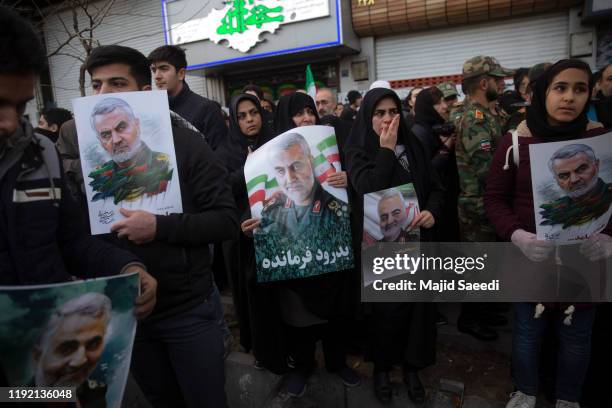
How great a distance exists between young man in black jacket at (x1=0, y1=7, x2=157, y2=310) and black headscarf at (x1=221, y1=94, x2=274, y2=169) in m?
1.59

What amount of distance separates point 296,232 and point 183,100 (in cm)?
179

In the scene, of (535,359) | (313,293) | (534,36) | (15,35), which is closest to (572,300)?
(535,359)

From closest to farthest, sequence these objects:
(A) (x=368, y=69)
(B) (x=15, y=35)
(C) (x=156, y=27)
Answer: (B) (x=15, y=35), (A) (x=368, y=69), (C) (x=156, y=27)

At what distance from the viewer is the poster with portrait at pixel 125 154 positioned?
1.47 metres

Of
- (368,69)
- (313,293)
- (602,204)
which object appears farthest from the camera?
(368,69)

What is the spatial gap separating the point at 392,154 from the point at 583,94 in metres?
0.93

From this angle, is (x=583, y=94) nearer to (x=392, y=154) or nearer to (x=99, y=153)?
(x=392, y=154)

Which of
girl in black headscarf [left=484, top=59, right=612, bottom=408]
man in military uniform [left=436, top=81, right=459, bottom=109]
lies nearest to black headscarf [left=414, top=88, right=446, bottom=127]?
man in military uniform [left=436, top=81, right=459, bottom=109]

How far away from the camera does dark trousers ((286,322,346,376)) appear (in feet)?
8.16

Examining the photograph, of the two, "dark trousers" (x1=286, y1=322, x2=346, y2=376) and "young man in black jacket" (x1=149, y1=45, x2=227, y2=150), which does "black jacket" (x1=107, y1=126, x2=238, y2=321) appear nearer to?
"dark trousers" (x1=286, y1=322, x2=346, y2=376)

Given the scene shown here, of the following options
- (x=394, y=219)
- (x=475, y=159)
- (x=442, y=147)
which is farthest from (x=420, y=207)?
(x=442, y=147)

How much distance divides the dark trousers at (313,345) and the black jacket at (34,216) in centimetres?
154

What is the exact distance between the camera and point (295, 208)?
210 centimetres

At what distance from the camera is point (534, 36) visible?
8.38m
